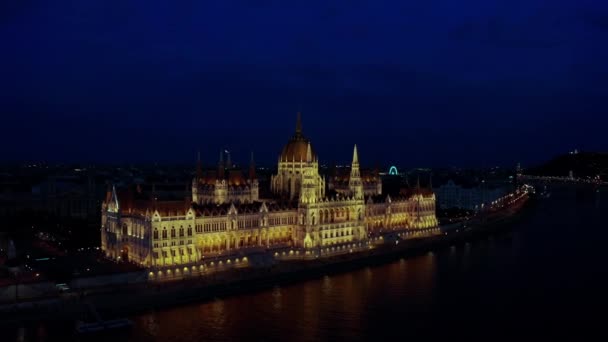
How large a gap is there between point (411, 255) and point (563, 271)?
15.6 meters

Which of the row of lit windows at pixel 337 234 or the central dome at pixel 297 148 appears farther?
the central dome at pixel 297 148

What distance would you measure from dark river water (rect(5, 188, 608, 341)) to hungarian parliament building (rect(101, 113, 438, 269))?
6329 mm

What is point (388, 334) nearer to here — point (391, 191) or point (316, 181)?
point (316, 181)

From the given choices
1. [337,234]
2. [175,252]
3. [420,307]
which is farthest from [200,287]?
[337,234]

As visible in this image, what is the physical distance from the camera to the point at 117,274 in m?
44.4

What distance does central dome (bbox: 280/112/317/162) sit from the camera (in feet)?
218

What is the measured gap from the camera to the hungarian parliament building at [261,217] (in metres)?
50.2

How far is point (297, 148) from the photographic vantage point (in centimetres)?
6706

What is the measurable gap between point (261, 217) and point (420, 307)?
751 inches

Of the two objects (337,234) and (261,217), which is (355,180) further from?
(261,217)

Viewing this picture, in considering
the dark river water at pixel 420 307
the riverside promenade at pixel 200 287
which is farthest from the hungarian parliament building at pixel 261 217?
the dark river water at pixel 420 307

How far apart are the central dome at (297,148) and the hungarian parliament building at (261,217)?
109mm

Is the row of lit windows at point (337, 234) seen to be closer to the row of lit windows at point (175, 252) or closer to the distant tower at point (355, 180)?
the distant tower at point (355, 180)

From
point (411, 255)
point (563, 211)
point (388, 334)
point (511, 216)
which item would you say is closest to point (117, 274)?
point (388, 334)
